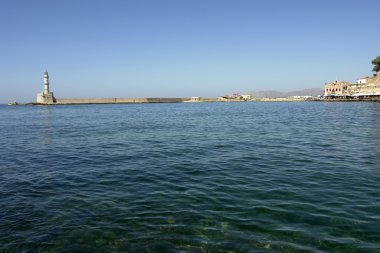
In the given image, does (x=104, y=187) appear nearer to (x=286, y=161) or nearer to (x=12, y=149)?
(x=286, y=161)

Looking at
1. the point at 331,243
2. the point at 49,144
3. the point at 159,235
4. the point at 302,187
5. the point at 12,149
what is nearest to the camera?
the point at 331,243

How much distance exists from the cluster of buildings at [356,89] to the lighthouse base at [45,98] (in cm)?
14119

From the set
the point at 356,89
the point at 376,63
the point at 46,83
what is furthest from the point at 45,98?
the point at 376,63

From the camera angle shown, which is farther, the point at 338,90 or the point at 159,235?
the point at 338,90

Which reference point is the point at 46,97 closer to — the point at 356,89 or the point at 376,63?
the point at 356,89

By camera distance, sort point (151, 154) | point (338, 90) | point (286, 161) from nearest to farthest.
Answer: point (286, 161), point (151, 154), point (338, 90)

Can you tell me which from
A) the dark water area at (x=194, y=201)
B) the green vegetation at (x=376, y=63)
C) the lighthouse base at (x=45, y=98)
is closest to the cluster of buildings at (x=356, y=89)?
the green vegetation at (x=376, y=63)

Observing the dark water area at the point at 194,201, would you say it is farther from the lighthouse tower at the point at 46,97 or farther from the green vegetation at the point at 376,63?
the green vegetation at the point at 376,63

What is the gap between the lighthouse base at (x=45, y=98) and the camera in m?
156

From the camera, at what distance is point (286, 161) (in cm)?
1706

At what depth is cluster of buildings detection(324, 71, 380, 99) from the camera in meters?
135

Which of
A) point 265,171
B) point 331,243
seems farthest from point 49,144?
point 331,243

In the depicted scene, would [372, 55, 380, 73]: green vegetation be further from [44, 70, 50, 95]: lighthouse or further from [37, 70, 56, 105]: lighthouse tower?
[37, 70, 56, 105]: lighthouse tower

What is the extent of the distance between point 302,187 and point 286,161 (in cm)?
495
